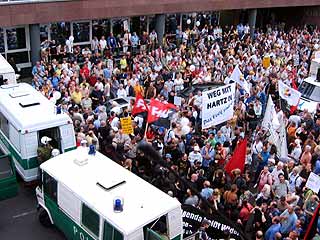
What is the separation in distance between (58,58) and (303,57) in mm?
11452

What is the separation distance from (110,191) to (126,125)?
13.9ft

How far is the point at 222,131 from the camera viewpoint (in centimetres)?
1403

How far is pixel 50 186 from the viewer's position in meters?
10.7

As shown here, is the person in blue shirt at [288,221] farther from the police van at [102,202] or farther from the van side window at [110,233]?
the van side window at [110,233]

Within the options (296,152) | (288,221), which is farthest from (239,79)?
(288,221)

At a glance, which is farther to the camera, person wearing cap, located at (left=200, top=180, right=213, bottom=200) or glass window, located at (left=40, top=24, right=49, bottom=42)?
glass window, located at (left=40, top=24, right=49, bottom=42)

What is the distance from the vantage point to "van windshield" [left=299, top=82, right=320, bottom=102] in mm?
18703

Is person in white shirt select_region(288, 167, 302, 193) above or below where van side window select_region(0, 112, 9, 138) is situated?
below

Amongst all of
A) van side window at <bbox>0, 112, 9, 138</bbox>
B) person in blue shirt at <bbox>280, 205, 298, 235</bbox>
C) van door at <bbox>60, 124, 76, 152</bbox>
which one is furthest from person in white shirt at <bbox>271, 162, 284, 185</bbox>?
van side window at <bbox>0, 112, 9, 138</bbox>

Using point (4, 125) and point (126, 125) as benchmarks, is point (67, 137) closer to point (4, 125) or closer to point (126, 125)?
point (126, 125)

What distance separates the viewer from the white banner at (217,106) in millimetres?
14209

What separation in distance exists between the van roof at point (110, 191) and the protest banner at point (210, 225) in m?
0.71

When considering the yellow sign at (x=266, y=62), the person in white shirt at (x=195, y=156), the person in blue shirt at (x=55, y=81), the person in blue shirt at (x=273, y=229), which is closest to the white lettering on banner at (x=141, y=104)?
the person in white shirt at (x=195, y=156)

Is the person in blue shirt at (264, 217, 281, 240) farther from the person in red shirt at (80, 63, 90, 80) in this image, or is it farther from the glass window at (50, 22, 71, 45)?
the glass window at (50, 22, 71, 45)
